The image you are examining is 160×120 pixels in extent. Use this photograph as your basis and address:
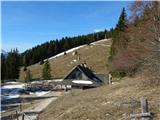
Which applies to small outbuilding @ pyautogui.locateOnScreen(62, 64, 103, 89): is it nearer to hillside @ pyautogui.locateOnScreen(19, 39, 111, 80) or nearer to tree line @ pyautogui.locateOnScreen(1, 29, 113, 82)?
tree line @ pyautogui.locateOnScreen(1, 29, 113, 82)

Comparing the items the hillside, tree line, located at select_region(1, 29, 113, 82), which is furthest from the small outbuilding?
the hillside

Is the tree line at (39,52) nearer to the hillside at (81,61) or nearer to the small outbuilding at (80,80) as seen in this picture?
the hillside at (81,61)

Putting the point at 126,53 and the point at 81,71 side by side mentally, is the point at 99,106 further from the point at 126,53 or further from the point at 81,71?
the point at 81,71

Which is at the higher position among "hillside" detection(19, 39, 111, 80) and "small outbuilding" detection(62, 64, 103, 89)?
"hillside" detection(19, 39, 111, 80)

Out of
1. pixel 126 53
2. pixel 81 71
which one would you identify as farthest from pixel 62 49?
pixel 126 53

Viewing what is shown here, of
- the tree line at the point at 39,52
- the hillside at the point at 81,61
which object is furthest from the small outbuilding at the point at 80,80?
the hillside at the point at 81,61

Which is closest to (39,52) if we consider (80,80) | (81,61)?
(81,61)

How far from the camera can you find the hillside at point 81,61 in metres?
132

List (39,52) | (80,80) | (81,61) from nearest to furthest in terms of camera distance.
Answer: (80,80), (81,61), (39,52)

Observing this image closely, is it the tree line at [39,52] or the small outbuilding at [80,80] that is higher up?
the tree line at [39,52]

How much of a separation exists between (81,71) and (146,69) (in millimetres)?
49648

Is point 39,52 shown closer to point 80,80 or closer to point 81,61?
point 81,61

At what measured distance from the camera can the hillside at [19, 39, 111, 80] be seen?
132 metres

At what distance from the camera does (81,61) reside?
145m
